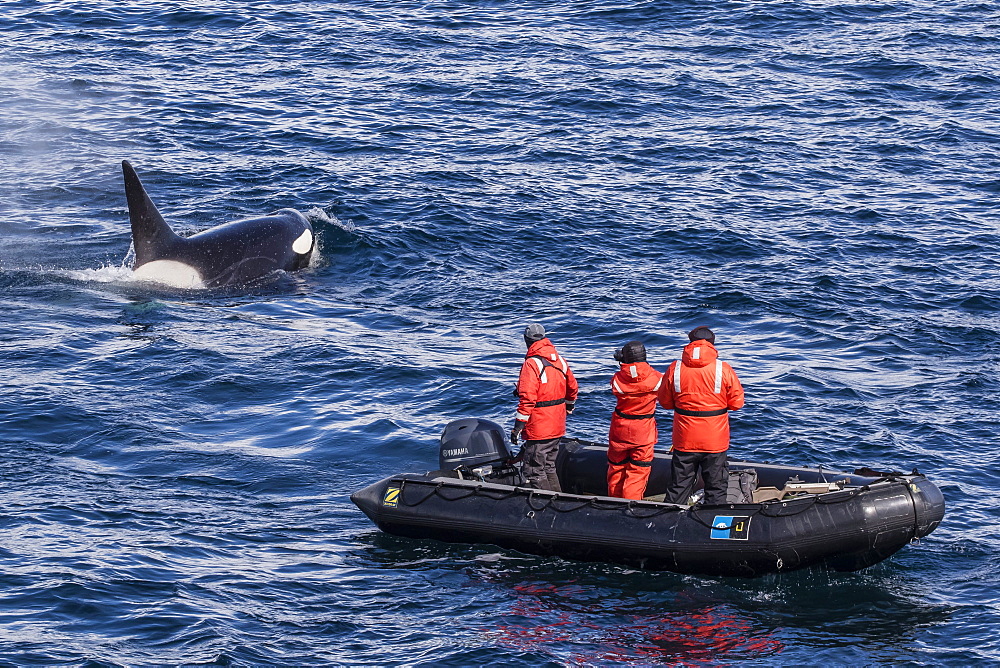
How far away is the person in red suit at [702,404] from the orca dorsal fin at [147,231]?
12.8 m

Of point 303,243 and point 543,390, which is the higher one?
point 303,243

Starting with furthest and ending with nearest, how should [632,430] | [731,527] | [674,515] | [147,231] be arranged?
[147,231], [632,430], [674,515], [731,527]

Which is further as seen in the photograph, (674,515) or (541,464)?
(541,464)

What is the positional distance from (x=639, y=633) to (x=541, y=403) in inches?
138

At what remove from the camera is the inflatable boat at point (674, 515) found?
49.3ft

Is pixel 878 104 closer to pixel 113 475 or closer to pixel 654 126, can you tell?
pixel 654 126

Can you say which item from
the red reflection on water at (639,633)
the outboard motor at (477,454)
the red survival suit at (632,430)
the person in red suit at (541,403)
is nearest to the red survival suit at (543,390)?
the person in red suit at (541,403)

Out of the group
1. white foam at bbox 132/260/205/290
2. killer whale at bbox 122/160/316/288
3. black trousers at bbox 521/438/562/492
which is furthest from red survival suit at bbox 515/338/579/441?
white foam at bbox 132/260/205/290

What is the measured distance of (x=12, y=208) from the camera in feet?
95.8

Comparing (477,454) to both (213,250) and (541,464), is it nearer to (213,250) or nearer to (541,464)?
(541,464)

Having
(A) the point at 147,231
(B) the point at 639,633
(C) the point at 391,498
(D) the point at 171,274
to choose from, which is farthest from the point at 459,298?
(B) the point at 639,633

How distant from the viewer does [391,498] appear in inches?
651

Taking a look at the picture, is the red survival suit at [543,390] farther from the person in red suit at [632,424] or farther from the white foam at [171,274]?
the white foam at [171,274]

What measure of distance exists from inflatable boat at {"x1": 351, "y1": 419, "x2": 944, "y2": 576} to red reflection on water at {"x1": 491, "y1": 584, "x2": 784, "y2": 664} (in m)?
0.84
